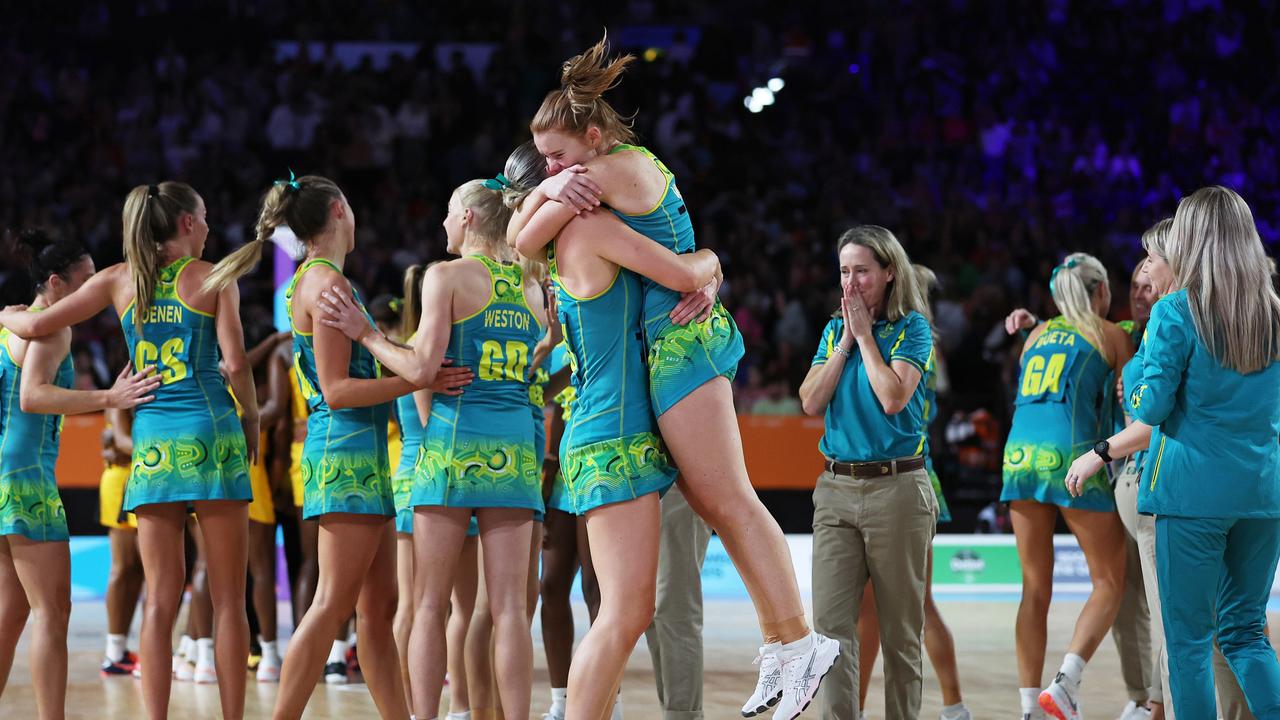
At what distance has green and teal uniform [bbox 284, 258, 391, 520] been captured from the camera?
418 centimetres

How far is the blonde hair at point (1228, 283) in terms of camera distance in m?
3.76

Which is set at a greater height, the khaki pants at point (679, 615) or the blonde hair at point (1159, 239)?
the blonde hair at point (1159, 239)

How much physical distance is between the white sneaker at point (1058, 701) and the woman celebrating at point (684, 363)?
2.03 meters

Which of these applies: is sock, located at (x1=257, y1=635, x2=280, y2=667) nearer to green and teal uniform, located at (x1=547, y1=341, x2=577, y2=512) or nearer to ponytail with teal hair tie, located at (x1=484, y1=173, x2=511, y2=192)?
green and teal uniform, located at (x1=547, y1=341, x2=577, y2=512)

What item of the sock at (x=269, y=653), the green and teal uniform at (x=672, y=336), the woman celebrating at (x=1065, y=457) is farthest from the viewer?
the sock at (x=269, y=653)

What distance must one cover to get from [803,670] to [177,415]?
2314 mm

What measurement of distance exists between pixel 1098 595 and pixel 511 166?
9.30 ft

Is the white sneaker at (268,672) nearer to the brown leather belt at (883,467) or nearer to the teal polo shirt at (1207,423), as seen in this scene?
the brown leather belt at (883,467)

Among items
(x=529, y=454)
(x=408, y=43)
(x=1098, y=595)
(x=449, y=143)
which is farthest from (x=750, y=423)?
(x=408, y=43)

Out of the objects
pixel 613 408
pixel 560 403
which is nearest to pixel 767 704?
pixel 613 408

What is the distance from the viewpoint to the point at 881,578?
14.5 ft

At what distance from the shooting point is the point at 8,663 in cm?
479

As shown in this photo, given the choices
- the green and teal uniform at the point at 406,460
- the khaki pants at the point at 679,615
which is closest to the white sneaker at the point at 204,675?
the green and teal uniform at the point at 406,460

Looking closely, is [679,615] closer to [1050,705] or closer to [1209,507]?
[1050,705]
